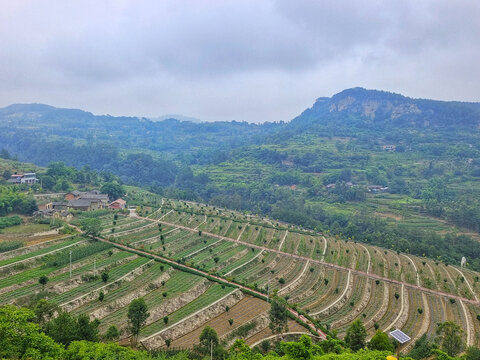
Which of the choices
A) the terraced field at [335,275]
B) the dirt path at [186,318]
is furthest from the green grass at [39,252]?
the dirt path at [186,318]

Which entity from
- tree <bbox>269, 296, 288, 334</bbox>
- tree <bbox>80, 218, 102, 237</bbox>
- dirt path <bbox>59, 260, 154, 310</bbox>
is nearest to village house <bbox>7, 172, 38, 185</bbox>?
tree <bbox>80, 218, 102, 237</bbox>

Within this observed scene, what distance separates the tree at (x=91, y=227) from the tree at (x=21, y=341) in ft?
101

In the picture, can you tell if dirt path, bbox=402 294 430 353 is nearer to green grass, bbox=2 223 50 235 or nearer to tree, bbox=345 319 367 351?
tree, bbox=345 319 367 351

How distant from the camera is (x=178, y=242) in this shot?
2169 inches

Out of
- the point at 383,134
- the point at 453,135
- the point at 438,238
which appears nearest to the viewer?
the point at 438,238

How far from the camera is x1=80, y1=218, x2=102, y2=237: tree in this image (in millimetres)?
50156

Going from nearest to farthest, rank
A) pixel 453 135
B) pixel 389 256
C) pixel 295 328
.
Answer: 1. pixel 295 328
2. pixel 389 256
3. pixel 453 135

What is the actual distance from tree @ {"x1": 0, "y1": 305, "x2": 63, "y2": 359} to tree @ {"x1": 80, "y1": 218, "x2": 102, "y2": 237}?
101ft

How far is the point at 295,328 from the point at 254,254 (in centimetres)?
2036

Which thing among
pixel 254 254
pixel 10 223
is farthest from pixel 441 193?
pixel 10 223

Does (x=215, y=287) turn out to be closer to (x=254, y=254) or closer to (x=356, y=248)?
(x=254, y=254)

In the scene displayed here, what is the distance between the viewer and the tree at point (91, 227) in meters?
50.2

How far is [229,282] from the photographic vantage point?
4225 cm

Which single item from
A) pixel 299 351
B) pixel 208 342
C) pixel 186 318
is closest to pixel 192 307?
pixel 186 318
